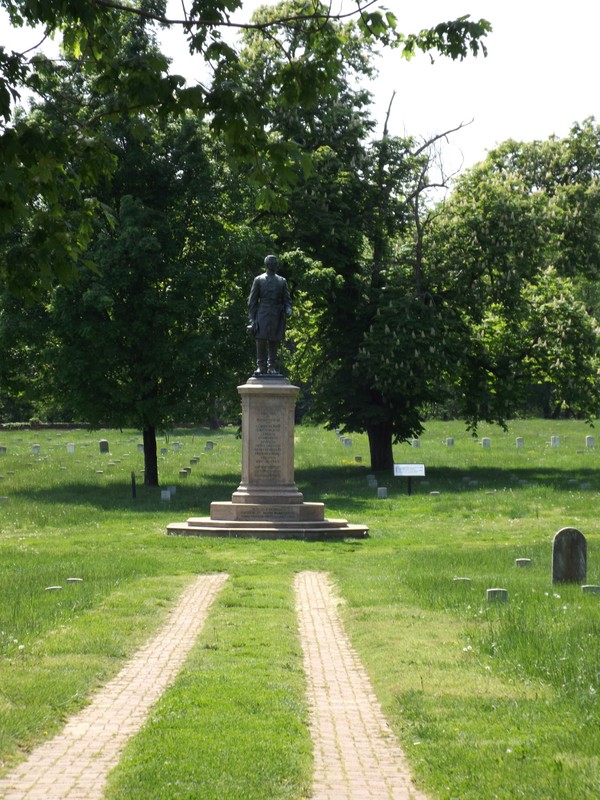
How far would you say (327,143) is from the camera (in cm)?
4072

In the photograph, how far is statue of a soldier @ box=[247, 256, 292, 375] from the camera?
28.3 m

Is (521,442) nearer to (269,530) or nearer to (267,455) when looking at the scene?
(267,455)

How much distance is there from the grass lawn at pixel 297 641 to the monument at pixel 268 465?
1199 millimetres

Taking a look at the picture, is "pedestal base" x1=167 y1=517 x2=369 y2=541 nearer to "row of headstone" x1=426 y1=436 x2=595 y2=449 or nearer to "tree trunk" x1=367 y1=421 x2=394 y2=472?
"tree trunk" x1=367 y1=421 x2=394 y2=472

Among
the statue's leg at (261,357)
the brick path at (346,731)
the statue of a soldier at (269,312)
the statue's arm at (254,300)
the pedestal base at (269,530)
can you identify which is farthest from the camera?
the statue's arm at (254,300)

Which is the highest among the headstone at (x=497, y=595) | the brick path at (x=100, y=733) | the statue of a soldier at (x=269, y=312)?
the statue of a soldier at (x=269, y=312)

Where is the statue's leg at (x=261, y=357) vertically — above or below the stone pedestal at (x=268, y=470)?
above

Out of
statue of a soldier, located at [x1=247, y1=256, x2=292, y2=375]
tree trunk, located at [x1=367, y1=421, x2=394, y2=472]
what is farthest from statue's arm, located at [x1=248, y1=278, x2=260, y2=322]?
tree trunk, located at [x1=367, y1=421, x2=394, y2=472]

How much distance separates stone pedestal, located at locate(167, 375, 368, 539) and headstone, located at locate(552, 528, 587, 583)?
9.71 meters

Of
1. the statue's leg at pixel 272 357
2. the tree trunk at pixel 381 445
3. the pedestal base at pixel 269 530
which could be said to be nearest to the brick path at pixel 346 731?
the pedestal base at pixel 269 530

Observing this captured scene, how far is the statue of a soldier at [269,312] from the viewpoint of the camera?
92.9 ft

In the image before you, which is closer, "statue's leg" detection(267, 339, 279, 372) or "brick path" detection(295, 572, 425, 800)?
"brick path" detection(295, 572, 425, 800)

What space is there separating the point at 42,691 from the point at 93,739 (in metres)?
1.46

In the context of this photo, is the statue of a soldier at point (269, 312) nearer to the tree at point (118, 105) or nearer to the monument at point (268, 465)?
the monument at point (268, 465)
